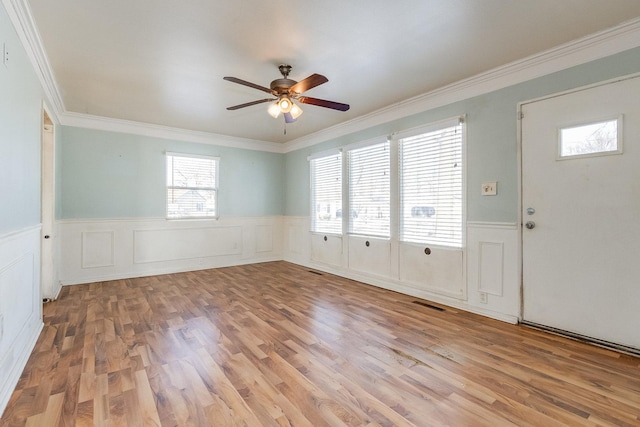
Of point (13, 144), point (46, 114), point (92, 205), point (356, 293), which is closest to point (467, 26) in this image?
point (356, 293)

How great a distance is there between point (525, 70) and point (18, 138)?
4483mm

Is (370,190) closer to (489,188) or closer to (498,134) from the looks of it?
(489,188)

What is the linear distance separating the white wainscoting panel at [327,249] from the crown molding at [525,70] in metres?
2.09

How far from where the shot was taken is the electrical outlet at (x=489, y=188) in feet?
10.9

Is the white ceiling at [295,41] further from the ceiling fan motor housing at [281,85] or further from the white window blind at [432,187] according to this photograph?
the white window blind at [432,187]

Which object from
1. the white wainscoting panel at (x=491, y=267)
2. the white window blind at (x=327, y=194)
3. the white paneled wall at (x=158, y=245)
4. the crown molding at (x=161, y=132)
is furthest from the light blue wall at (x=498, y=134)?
the white paneled wall at (x=158, y=245)

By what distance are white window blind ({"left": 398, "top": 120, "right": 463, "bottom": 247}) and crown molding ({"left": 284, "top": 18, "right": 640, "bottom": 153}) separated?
0.39 meters

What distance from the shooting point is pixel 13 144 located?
7.13ft

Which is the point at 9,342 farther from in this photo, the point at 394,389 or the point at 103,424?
the point at 394,389

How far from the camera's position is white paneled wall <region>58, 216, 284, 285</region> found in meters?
4.77

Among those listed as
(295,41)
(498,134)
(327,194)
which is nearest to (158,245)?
(327,194)

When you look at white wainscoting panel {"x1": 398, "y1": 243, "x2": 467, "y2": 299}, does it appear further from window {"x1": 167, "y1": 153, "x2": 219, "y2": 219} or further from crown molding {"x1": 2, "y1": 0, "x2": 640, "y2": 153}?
window {"x1": 167, "y1": 153, "x2": 219, "y2": 219}

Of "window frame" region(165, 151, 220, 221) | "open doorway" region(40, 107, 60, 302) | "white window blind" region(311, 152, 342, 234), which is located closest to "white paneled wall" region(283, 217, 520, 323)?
"white window blind" region(311, 152, 342, 234)

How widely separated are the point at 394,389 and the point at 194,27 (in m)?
3.10
